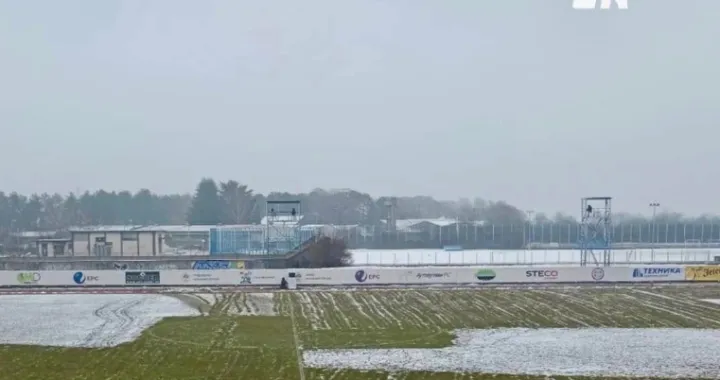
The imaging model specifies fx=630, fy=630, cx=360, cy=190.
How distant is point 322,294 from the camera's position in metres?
38.0

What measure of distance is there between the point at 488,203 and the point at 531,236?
79.9 m

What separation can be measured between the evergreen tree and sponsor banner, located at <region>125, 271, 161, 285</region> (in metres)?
71.1

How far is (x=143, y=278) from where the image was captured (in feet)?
141

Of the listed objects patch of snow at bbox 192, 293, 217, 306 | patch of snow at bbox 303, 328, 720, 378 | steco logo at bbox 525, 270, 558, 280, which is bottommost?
patch of snow at bbox 192, 293, 217, 306

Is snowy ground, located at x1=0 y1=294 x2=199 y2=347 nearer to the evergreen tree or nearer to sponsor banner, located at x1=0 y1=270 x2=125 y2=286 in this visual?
sponsor banner, located at x1=0 y1=270 x2=125 y2=286

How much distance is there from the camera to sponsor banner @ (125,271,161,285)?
140 feet

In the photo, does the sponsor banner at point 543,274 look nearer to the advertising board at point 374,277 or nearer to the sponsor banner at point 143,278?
the advertising board at point 374,277

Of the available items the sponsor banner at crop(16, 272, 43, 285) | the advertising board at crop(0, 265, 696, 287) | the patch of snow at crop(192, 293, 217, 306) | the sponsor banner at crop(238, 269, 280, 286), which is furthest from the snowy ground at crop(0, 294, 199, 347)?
the sponsor banner at crop(238, 269, 280, 286)

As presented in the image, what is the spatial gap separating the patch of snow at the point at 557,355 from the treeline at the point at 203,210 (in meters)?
93.3

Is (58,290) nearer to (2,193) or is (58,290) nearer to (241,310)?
(241,310)

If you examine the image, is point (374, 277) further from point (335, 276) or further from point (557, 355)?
point (557, 355)

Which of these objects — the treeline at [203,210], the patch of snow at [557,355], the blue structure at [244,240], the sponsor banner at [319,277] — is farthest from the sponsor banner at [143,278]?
the treeline at [203,210]

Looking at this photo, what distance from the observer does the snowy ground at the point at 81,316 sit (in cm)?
2334

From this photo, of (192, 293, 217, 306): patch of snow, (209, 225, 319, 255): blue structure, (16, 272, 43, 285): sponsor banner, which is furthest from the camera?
(209, 225, 319, 255): blue structure
